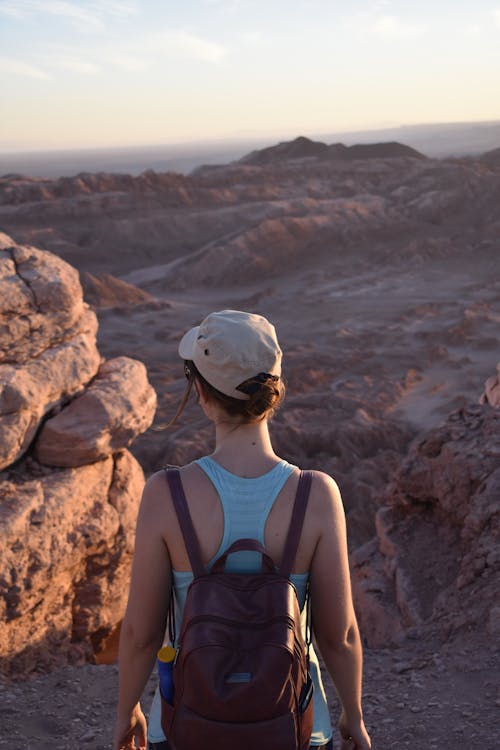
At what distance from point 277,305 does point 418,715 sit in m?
14.7

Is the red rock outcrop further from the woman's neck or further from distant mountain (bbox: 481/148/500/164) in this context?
distant mountain (bbox: 481/148/500/164)

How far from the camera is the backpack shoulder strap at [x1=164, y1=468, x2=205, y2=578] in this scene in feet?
5.62

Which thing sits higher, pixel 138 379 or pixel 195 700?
pixel 195 700

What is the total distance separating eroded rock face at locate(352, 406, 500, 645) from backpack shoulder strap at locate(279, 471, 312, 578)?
8.63 ft

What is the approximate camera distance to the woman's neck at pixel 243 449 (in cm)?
180

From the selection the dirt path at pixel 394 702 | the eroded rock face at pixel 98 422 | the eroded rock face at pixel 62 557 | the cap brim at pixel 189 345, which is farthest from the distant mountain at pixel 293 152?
the cap brim at pixel 189 345

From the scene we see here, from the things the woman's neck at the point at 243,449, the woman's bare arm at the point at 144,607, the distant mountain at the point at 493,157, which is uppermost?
the distant mountain at the point at 493,157

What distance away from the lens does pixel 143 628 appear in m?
1.86

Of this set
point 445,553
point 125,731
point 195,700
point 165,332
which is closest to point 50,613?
point 445,553

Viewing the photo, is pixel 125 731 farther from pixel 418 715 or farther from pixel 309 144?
pixel 309 144

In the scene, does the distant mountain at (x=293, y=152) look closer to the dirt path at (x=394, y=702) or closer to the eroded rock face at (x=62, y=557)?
the eroded rock face at (x=62, y=557)

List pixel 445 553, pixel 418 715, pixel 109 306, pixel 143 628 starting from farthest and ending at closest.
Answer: pixel 109 306
pixel 445 553
pixel 418 715
pixel 143 628

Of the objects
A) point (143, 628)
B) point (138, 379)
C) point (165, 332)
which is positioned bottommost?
point (165, 332)

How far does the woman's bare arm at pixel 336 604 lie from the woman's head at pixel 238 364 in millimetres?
228
